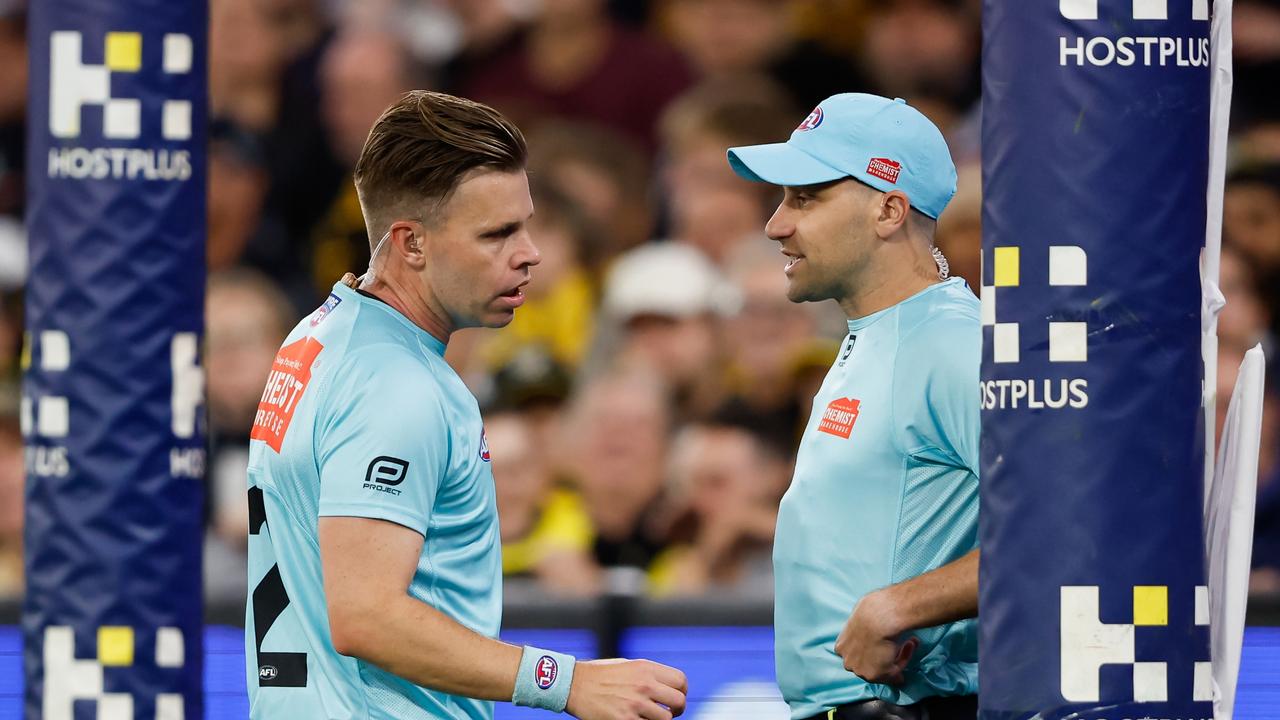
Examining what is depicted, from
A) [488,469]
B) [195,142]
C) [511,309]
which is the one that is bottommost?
[488,469]

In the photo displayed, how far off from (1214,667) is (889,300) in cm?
129

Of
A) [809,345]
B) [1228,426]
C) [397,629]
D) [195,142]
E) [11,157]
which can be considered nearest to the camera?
[1228,426]

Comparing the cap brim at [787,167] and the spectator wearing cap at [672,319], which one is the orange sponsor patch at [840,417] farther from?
the spectator wearing cap at [672,319]

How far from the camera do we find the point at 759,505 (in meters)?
6.25

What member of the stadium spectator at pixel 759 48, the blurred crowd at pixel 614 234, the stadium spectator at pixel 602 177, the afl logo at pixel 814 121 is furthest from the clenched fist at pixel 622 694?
the stadium spectator at pixel 759 48

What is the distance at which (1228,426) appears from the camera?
2.70 metres

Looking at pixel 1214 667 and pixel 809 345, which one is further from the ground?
pixel 809 345

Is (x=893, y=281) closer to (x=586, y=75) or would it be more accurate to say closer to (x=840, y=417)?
(x=840, y=417)

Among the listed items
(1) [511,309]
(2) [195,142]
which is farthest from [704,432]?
(1) [511,309]

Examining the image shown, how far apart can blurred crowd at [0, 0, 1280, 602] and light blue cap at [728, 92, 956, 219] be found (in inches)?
84.5

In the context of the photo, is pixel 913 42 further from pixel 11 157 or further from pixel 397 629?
pixel 397 629

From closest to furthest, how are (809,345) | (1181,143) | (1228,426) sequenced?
(1181,143) < (1228,426) < (809,345)

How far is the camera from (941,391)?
3.51 meters

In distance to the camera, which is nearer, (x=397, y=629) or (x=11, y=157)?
(x=397, y=629)
